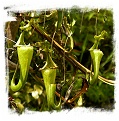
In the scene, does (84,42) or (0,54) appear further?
(84,42)

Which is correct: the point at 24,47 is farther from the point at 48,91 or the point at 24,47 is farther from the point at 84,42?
the point at 84,42

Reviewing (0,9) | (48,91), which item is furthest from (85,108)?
(0,9)

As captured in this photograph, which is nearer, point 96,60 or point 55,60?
point 96,60

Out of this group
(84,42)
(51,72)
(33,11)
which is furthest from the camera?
(84,42)

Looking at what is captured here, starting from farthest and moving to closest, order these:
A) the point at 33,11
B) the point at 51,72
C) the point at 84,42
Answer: the point at 84,42
the point at 33,11
the point at 51,72

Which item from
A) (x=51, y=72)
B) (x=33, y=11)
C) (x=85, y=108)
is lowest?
(x=85, y=108)

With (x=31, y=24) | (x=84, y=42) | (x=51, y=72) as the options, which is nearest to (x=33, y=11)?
(x=31, y=24)

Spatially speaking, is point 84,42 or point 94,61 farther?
point 84,42

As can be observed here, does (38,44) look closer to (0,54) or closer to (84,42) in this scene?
(0,54)

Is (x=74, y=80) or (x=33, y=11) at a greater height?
(x=33, y=11)
